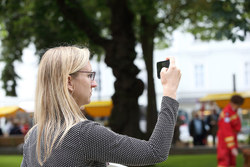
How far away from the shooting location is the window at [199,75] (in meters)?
51.6

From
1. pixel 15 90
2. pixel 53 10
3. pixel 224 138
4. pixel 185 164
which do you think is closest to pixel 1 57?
pixel 15 90

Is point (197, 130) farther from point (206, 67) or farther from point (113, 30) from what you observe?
point (206, 67)

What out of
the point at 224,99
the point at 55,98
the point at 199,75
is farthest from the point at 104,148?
the point at 199,75

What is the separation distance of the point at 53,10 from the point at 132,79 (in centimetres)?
374

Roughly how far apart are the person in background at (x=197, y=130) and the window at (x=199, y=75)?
32037 millimetres

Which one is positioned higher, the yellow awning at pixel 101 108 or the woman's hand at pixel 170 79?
the woman's hand at pixel 170 79

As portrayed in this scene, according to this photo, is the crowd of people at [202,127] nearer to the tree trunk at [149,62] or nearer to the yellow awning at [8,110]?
the tree trunk at [149,62]

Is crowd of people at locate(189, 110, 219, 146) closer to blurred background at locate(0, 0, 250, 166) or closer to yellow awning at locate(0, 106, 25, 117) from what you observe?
blurred background at locate(0, 0, 250, 166)

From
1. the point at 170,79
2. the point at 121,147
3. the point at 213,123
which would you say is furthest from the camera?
the point at 213,123

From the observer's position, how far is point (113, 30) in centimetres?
1441

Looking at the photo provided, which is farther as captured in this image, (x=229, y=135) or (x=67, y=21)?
(x=67, y=21)

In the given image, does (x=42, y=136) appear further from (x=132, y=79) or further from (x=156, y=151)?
(x=132, y=79)

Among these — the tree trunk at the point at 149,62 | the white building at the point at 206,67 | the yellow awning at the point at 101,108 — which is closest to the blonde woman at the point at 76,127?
the tree trunk at the point at 149,62

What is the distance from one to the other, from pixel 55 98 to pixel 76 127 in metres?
0.19
